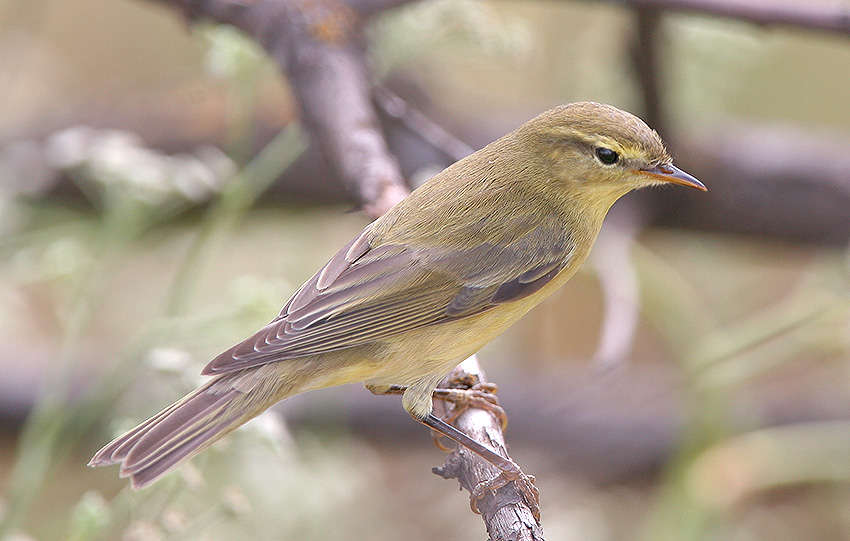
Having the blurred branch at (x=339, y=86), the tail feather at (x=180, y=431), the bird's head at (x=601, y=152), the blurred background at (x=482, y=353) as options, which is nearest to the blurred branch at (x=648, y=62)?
the blurred background at (x=482, y=353)

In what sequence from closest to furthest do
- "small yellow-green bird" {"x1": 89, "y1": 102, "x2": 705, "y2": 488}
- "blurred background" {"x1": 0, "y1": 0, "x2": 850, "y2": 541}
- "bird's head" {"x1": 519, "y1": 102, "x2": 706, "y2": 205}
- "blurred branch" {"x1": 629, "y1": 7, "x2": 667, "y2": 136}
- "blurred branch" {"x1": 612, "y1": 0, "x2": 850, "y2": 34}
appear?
1. "small yellow-green bird" {"x1": 89, "y1": 102, "x2": 705, "y2": 488}
2. "bird's head" {"x1": 519, "y1": 102, "x2": 706, "y2": 205}
3. "blurred background" {"x1": 0, "y1": 0, "x2": 850, "y2": 541}
4. "blurred branch" {"x1": 612, "y1": 0, "x2": 850, "y2": 34}
5. "blurred branch" {"x1": 629, "y1": 7, "x2": 667, "y2": 136}

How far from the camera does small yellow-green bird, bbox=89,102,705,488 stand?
258 centimetres

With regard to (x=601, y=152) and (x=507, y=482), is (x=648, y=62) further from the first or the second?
(x=507, y=482)

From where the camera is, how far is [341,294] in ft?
9.06

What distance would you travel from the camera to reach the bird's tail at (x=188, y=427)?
228cm

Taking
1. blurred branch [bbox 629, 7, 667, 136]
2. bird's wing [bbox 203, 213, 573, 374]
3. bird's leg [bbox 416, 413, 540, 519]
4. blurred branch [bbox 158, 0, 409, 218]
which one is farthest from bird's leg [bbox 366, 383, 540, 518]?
blurred branch [bbox 629, 7, 667, 136]

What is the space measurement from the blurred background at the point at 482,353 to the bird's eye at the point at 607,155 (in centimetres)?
61

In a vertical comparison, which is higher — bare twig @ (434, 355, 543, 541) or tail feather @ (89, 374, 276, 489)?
tail feather @ (89, 374, 276, 489)

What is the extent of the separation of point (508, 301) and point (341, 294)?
0.52 metres

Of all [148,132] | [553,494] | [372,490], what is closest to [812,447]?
[553,494]

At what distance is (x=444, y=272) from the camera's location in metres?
2.75

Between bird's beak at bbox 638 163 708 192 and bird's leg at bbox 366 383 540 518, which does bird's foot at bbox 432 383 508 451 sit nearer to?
bird's leg at bbox 366 383 540 518

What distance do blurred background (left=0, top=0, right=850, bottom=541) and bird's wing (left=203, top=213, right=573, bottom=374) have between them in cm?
28

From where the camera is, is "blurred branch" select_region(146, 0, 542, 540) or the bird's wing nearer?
the bird's wing
